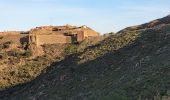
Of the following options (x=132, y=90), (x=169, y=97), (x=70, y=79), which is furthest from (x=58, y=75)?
(x=169, y=97)

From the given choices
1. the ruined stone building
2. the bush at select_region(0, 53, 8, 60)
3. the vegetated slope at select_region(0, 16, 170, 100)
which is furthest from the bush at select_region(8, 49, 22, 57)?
the vegetated slope at select_region(0, 16, 170, 100)

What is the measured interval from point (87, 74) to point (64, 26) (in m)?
33.4

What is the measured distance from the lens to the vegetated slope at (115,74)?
2672 centimetres

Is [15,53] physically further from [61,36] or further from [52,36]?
[61,36]

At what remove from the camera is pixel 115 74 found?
109 ft

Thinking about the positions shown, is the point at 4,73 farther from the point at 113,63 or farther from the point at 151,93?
the point at 151,93

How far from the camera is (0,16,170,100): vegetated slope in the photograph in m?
26.7

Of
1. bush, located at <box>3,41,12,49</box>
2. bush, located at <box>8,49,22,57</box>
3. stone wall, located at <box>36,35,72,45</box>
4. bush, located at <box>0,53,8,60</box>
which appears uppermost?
stone wall, located at <box>36,35,72,45</box>

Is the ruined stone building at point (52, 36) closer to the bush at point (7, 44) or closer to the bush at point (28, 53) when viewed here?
the bush at point (7, 44)

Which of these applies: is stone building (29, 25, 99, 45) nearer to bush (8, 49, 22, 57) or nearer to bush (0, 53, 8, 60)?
bush (8, 49, 22, 57)

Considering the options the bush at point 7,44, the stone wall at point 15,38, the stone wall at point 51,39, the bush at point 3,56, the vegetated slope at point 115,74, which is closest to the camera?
the vegetated slope at point 115,74

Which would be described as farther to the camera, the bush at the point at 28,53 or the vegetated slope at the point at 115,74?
the bush at the point at 28,53

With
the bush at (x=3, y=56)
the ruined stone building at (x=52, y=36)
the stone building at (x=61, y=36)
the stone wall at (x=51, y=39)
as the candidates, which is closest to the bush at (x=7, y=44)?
the ruined stone building at (x=52, y=36)

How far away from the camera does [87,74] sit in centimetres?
3641
